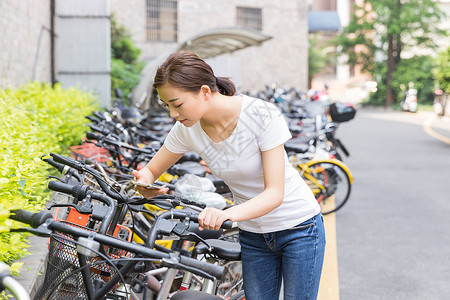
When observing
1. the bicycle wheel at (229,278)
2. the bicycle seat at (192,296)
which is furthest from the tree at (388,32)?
the bicycle seat at (192,296)

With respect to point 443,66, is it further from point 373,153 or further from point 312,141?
point 312,141

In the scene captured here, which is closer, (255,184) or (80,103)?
(255,184)

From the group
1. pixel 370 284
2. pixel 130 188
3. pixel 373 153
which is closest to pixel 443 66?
pixel 373 153

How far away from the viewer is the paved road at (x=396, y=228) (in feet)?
16.1

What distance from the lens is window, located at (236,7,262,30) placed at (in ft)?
97.7

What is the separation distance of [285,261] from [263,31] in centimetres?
2853

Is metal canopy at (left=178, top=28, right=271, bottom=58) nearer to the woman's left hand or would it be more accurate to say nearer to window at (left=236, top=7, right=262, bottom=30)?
the woman's left hand

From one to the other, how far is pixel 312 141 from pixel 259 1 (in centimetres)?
2342

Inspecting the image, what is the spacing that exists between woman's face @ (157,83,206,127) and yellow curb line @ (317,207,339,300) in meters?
2.81

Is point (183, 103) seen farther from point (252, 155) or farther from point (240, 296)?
point (240, 296)

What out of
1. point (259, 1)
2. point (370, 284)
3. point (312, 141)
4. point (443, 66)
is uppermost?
point (259, 1)

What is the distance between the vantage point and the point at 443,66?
13.9 m

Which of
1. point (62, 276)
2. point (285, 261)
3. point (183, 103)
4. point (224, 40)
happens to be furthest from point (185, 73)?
point (224, 40)

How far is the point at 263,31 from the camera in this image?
30234 millimetres
